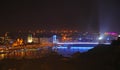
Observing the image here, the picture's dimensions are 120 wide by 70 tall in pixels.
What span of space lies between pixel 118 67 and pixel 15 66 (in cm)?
1855

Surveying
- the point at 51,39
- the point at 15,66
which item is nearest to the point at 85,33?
the point at 51,39

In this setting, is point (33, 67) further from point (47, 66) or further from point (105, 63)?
point (105, 63)

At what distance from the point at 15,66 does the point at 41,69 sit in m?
6.92

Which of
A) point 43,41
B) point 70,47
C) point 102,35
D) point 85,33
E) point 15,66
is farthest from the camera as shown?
point 85,33

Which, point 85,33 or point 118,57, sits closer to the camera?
point 118,57

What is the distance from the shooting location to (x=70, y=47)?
392 feet

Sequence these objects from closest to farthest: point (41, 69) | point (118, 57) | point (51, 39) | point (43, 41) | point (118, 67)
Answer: point (118, 67), point (118, 57), point (41, 69), point (43, 41), point (51, 39)

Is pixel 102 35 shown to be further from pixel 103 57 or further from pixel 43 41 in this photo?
pixel 103 57

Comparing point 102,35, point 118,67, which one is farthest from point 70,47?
point 118,67

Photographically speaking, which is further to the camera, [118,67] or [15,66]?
[15,66]

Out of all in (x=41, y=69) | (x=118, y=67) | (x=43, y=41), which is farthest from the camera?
(x=43, y=41)

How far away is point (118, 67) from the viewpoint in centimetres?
3409

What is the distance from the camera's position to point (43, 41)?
135000mm

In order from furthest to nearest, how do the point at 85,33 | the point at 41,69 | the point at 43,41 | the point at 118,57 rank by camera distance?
the point at 85,33
the point at 43,41
the point at 41,69
the point at 118,57
